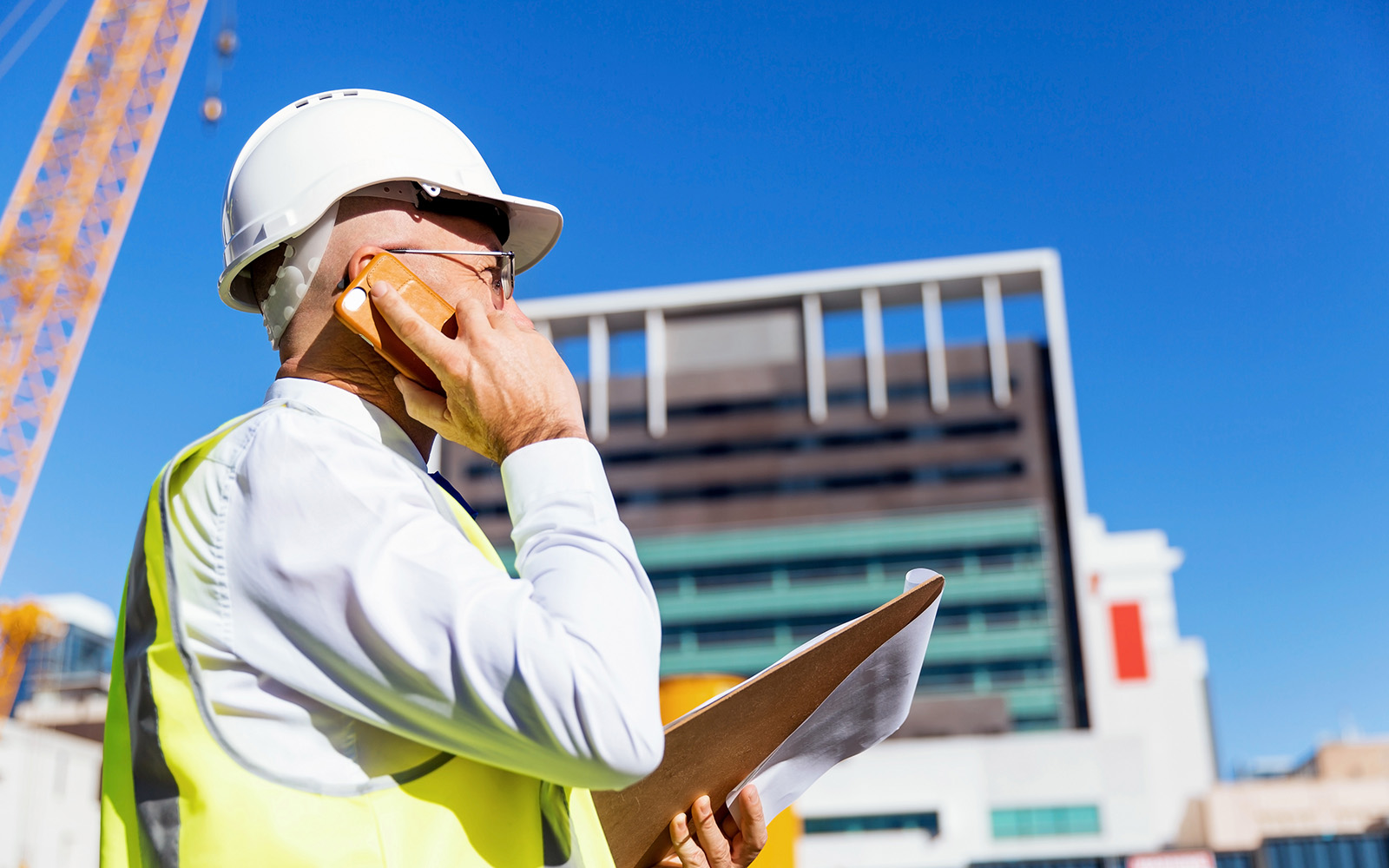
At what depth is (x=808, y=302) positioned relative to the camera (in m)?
73.6

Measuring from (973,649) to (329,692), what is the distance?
2825 inches

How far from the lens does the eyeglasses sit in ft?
Answer: 4.99

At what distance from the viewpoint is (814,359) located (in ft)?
242

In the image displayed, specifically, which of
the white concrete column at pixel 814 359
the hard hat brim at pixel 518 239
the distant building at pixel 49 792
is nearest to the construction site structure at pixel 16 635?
the distant building at pixel 49 792

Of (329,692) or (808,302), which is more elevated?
(808,302)

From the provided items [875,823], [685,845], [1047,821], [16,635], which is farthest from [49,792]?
[685,845]

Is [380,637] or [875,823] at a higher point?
[380,637]

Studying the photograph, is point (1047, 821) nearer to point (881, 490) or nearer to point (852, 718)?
point (881, 490)

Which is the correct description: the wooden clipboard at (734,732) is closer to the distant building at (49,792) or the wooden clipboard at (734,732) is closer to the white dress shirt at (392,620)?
the white dress shirt at (392,620)

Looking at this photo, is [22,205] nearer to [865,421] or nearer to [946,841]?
[946,841]

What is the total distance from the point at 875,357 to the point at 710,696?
231 ft

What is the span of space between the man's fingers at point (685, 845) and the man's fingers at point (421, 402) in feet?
2.52

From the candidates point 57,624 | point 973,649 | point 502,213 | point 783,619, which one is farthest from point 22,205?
point 973,649

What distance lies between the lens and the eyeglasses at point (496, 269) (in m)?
1.52
